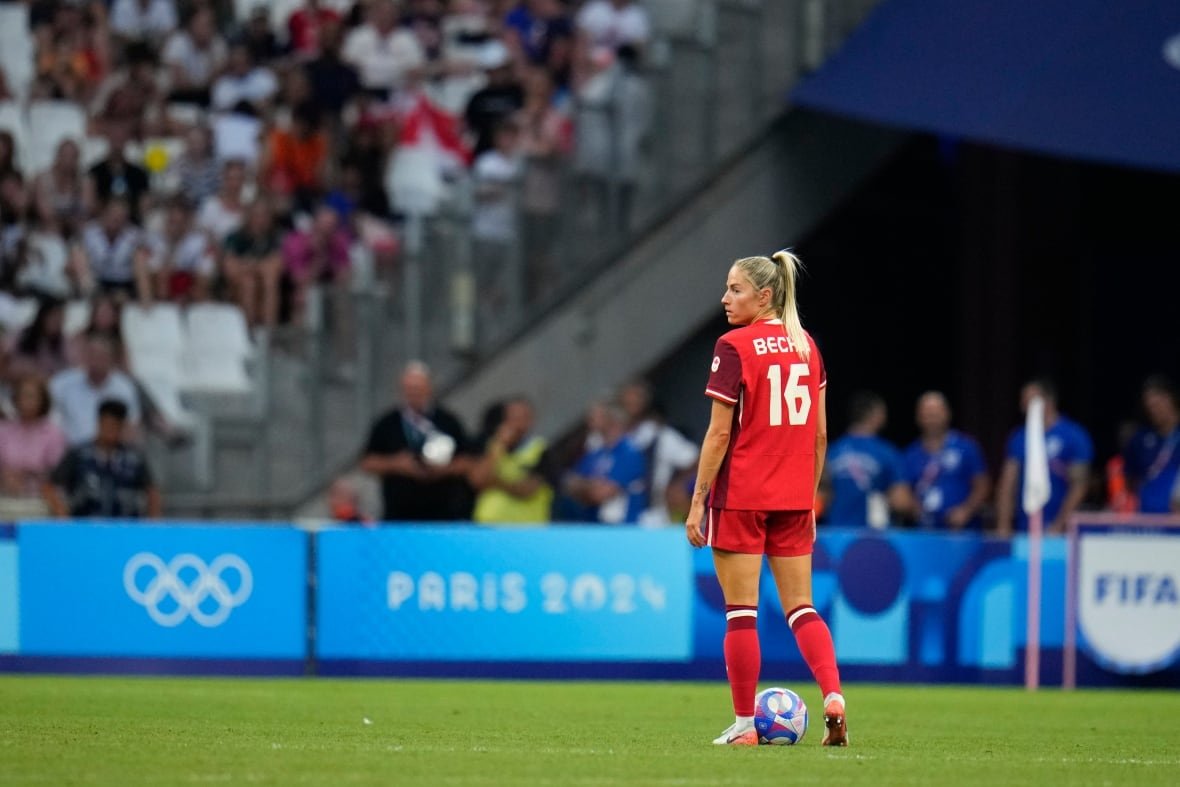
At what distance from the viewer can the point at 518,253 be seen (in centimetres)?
1992

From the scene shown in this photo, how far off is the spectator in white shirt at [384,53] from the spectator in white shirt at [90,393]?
15.9 ft

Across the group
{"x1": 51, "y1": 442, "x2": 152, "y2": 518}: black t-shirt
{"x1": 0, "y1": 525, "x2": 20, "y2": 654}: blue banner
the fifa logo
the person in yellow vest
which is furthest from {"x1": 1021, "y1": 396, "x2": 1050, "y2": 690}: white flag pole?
{"x1": 0, "y1": 525, "x2": 20, "y2": 654}: blue banner

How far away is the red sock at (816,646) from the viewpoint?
9.82 meters

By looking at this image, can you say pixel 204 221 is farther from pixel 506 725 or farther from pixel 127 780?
pixel 127 780

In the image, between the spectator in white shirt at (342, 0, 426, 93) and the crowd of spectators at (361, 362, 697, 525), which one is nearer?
the crowd of spectators at (361, 362, 697, 525)

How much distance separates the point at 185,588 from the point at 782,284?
781 centimetres

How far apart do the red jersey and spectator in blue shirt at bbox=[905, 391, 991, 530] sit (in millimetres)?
8317

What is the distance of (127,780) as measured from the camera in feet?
26.9

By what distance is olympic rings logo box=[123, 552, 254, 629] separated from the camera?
16.4 metres

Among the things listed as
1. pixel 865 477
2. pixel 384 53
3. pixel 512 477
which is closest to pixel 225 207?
pixel 384 53

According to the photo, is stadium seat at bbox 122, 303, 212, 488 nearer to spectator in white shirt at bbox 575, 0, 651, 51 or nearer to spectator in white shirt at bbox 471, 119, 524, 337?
spectator in white shirt at bbox 471, 119, 524, 337

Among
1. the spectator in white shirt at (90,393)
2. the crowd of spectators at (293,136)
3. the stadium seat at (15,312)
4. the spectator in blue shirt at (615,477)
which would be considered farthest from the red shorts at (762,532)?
the stadium seat at (15,312)

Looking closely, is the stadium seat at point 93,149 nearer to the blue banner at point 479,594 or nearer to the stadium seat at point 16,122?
the stadium seat at point 16,122

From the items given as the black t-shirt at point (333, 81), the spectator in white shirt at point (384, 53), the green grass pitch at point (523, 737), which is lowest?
the green grass pitch at point (523, 737)
